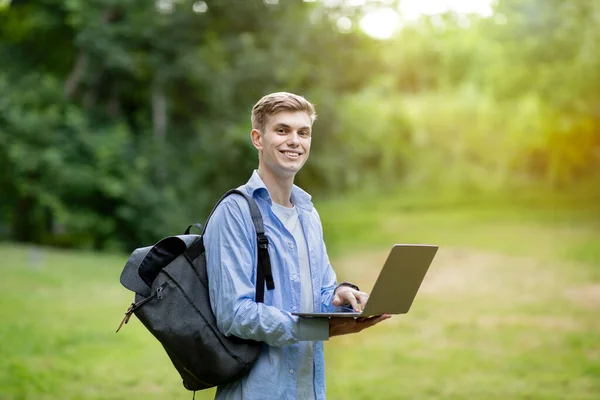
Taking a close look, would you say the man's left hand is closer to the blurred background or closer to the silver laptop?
the silver laptop

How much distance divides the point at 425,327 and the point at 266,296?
912 cm

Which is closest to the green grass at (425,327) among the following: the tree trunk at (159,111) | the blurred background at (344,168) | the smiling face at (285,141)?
the blurred background at (344,168)

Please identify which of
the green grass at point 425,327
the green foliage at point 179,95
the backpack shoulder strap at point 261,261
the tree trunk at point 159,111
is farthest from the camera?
the tree trunk at point 159,111

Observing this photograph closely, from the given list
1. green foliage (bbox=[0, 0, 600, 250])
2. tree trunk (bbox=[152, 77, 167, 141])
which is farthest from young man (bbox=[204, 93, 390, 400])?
tree trunk (bbox=[152, 77, 167, 141])

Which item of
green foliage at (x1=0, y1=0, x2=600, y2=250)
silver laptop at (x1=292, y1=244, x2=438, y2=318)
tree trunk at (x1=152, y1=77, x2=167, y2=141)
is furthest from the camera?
tree trunk at (x1=152, y1=77, x2=167, y2=141)

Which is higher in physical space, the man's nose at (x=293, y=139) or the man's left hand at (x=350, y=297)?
the man's nose at (x=293, y=139)

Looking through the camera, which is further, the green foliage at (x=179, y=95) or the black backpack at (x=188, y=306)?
the green foliage at (x=179, y=95)

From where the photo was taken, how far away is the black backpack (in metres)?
1.68

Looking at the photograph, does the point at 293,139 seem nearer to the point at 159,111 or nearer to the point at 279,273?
the point at 279,273

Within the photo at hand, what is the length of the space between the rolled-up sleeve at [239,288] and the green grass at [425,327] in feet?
14.7

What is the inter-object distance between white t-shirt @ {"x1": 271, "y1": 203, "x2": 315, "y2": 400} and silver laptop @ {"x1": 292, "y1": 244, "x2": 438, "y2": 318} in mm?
148

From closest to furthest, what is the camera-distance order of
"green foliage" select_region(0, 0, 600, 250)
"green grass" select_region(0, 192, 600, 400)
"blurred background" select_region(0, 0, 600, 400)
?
"green grass" select_region(0, 192, 600, 400), "blurred background" select_region(0, 0, 600, 400), "green foliage" select_region(0, 0, 600, 250)

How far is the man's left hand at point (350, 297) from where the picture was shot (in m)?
1.78

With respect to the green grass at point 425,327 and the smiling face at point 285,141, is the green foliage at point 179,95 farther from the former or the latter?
the smiling face at point 285,141
